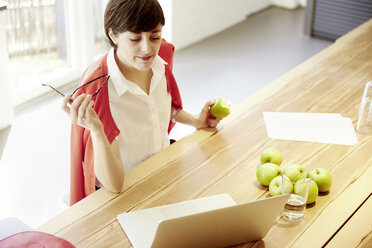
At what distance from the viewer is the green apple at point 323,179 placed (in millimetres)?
1739

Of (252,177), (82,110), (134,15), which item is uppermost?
(134,15)

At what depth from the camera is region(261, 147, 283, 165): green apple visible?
1868 millimetres

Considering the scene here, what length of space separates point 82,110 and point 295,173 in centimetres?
71

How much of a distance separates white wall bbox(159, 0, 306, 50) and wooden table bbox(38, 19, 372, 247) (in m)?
2.59

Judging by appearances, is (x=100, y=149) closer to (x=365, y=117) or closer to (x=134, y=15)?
(x=134, y=15)

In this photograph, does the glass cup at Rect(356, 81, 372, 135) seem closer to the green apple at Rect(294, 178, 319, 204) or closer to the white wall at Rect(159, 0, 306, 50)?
the green apple at Rect(294, 178, 319, 204)

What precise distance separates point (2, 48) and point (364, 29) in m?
2.29

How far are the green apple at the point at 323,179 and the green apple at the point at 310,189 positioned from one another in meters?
0.06

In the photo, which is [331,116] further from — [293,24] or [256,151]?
[293,24]

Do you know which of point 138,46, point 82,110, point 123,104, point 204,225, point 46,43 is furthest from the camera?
point 46,43

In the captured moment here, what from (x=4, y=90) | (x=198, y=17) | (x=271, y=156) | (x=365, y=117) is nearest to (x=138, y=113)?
(x=271, y=156)

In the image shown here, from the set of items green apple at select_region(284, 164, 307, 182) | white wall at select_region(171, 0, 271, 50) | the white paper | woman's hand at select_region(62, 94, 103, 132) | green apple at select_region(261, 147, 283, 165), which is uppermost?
woman's hand at select_region(62, 94, 103, 132)

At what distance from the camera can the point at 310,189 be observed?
1.67 metres

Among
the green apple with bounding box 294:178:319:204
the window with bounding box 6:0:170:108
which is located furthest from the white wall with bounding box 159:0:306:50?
the green apple with bounding box 294:178:319:204
